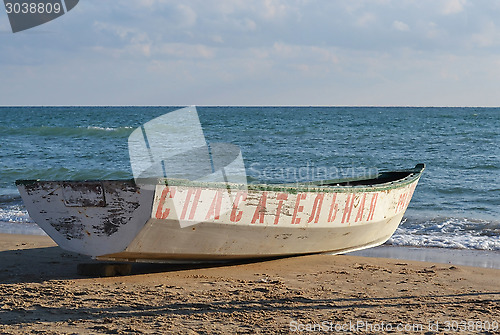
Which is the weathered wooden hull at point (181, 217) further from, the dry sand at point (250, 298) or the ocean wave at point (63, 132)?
the ocean wave at point (63, 132)

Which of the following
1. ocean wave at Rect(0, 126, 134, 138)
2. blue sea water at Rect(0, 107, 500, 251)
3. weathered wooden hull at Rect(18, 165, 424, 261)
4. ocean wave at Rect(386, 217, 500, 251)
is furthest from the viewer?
ocean wave at Rect(0, 126, 134, 138)

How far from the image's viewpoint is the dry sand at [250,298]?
421 centimetres

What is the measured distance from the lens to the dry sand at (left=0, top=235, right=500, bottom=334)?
4.21 metres

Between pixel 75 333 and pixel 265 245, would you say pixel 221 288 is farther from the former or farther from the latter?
pixel 75 333

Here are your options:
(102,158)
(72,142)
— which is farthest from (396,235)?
(72,142)

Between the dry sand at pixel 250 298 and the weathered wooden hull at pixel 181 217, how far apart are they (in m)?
0.30

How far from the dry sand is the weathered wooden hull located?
0.98 feet

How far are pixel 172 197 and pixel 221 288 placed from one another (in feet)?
3.16

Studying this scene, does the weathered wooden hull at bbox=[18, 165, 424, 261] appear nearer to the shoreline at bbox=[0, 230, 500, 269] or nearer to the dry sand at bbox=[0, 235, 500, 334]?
the dry sand at bbox=[0, 235, 500, 334]

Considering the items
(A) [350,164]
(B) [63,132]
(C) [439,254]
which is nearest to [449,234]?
(C) [439,254]

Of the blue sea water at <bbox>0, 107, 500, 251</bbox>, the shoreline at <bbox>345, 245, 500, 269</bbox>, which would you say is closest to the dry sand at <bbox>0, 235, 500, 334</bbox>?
the shoreline at <bbox>345, 245, 500, 269</bbox>

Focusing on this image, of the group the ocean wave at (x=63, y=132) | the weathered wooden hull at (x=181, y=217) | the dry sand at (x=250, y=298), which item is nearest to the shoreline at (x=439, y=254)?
the dry sand at (x=250, y=298)

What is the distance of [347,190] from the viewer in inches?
262

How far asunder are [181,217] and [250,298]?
1039 millimetres
